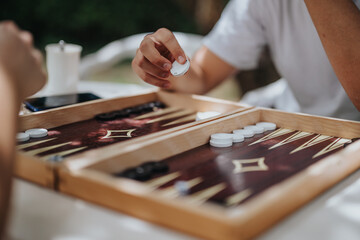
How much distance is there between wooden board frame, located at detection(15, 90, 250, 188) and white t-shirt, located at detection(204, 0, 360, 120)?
1.58 feet

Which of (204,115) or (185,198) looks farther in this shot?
(204,115)

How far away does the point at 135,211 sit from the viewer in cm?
75

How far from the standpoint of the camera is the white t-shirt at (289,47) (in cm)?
182

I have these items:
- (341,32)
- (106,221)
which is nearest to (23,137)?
(106,221)

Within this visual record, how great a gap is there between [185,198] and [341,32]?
0.88m

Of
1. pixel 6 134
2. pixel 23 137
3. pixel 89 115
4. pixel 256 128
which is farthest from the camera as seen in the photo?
pixel 89 115

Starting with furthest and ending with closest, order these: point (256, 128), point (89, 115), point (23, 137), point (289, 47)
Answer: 1. point (289, 47)
2. point (89, 115)
3. point (256, 128)
4. point (23, 137)

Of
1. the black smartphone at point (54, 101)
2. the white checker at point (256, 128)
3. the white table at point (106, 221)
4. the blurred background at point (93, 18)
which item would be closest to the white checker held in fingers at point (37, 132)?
the black smartphone at point (54, 101)

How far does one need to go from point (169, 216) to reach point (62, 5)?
720 centimetres

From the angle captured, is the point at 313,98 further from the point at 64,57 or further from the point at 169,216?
the point at 169,216

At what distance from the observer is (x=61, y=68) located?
1.66m

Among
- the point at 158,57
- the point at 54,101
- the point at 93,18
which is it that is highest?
the point at 93,18

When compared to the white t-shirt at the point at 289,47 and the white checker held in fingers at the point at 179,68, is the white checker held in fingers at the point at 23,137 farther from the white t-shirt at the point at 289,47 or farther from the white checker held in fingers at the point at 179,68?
the white t-shirt at the point at 289,47

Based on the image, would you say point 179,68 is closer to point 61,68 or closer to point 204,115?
point 204,115
